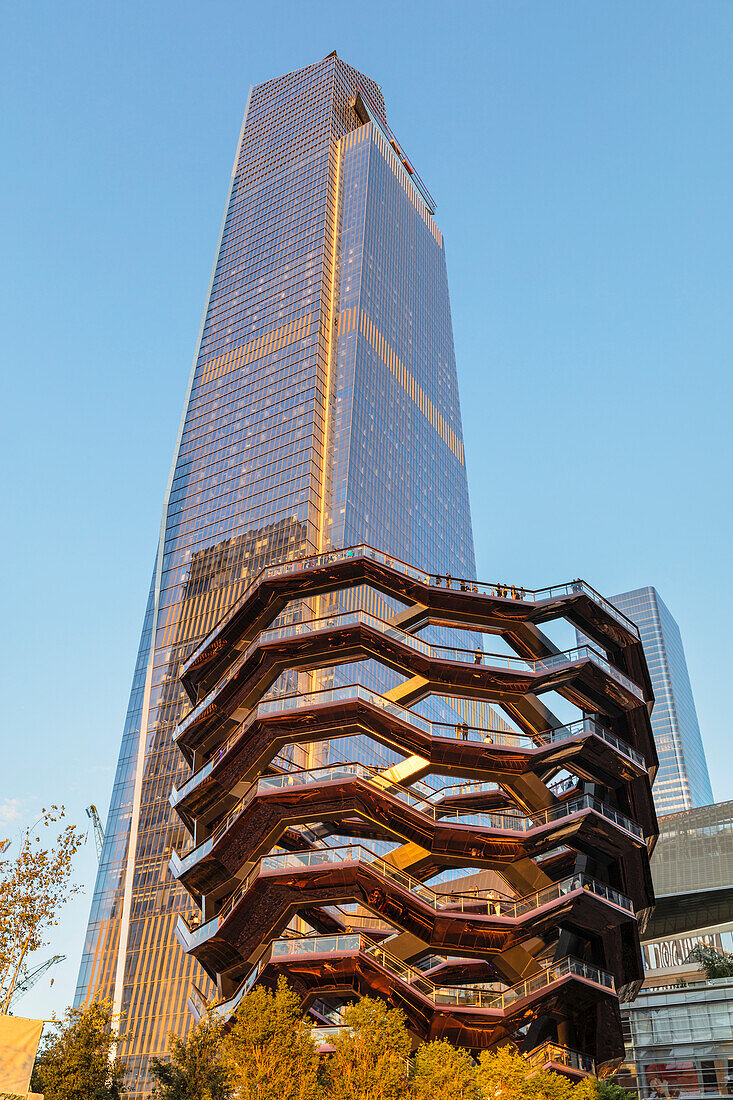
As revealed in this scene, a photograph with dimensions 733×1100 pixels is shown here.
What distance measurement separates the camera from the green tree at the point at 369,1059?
3369cm

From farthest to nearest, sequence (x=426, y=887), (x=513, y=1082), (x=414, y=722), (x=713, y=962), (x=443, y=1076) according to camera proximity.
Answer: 1. (x=713, y=962)
2. (x=414, y=722)
3. (x=426, y=887)
4. (x=513, y=1082)
5. (x=443, y=1076)

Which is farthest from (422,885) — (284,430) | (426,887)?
(284,430)

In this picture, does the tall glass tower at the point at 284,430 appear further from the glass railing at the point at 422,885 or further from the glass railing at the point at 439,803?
the glass railing at the point at 439,803

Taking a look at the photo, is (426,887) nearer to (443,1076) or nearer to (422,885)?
(422,885)

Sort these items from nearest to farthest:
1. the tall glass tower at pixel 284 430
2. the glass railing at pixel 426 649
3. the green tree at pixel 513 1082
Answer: the green tree at pixel 513 1082, the glass railing at pixel 426 649, the tall glass tower at pixel 284 430

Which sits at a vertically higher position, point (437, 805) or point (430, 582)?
point (430, 582)

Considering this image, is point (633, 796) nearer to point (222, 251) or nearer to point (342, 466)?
point (342, 466)

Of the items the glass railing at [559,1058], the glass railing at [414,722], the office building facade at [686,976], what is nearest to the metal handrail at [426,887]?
the glass railing at [559,1058]

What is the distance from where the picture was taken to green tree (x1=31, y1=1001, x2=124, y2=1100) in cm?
4072

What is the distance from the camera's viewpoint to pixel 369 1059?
34.5 m

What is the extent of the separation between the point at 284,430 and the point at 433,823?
84.1 meters

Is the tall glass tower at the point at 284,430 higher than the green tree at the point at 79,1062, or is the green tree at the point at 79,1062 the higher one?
the tall glass tower at the point at 284,430

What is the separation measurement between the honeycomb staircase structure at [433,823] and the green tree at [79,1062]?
9.15 meters

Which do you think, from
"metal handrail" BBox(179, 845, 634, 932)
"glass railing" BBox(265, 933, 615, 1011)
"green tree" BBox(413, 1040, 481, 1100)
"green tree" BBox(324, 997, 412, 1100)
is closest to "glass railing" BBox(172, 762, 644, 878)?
"metal handrail" BBox(179, 845, 634, 932)
